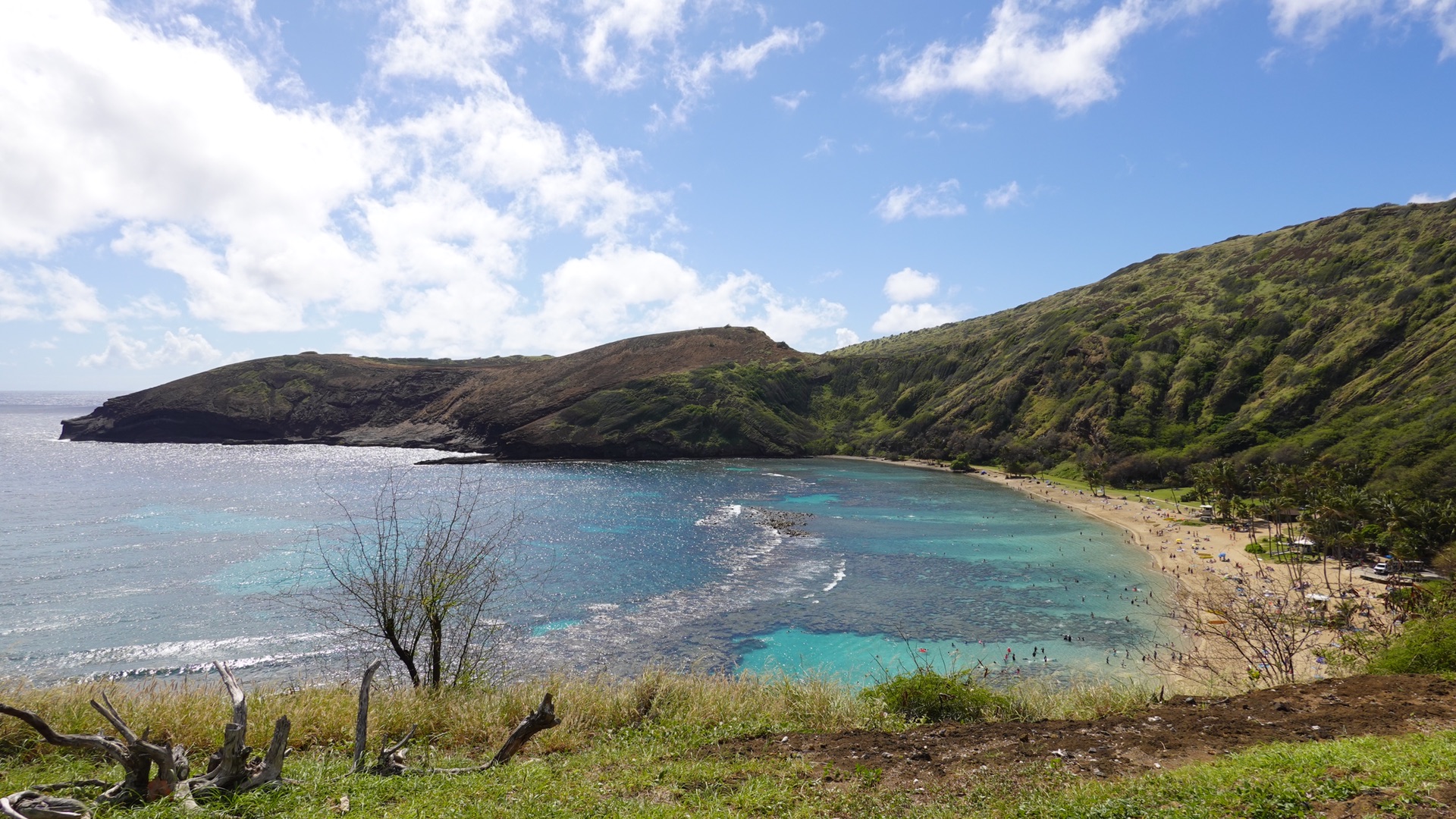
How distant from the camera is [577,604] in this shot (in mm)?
45344

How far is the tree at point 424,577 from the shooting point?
16.9 meters

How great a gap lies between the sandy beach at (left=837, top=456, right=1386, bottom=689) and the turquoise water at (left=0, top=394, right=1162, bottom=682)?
8.56 ft

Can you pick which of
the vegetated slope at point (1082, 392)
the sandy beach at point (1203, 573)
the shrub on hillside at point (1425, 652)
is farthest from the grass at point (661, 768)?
the vegetated slope at point (1082, 392)

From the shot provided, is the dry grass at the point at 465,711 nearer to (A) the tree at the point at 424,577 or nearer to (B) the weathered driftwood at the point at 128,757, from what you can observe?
(A) the tree at the point at 424,577

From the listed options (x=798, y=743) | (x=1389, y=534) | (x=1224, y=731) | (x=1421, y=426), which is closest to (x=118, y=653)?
(x=798, y=743)

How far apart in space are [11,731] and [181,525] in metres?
73.3

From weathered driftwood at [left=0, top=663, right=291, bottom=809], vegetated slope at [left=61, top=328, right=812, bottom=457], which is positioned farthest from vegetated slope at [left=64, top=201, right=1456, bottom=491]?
weathered driftwood at [left=0, top=663, right=291, bottom=809]

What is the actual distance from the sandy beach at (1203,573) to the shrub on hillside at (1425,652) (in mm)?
2909

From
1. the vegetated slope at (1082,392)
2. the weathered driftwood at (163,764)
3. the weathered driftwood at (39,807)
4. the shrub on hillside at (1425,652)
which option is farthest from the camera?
the vegetated slope at (1082,392)

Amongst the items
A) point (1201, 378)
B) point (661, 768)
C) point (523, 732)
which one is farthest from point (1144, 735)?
point (1201, 378)

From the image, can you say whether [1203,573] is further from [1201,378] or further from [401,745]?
[1201,378]

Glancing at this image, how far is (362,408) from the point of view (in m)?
189

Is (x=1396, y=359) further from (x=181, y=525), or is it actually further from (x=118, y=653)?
(x=181, y=525)

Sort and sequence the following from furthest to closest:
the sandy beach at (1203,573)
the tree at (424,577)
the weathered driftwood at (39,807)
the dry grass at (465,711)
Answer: the sandy beach at (1203,573) → the tree at (424,577) → the dry grass at (465,711) → the weathered driftwood at (39,807)
